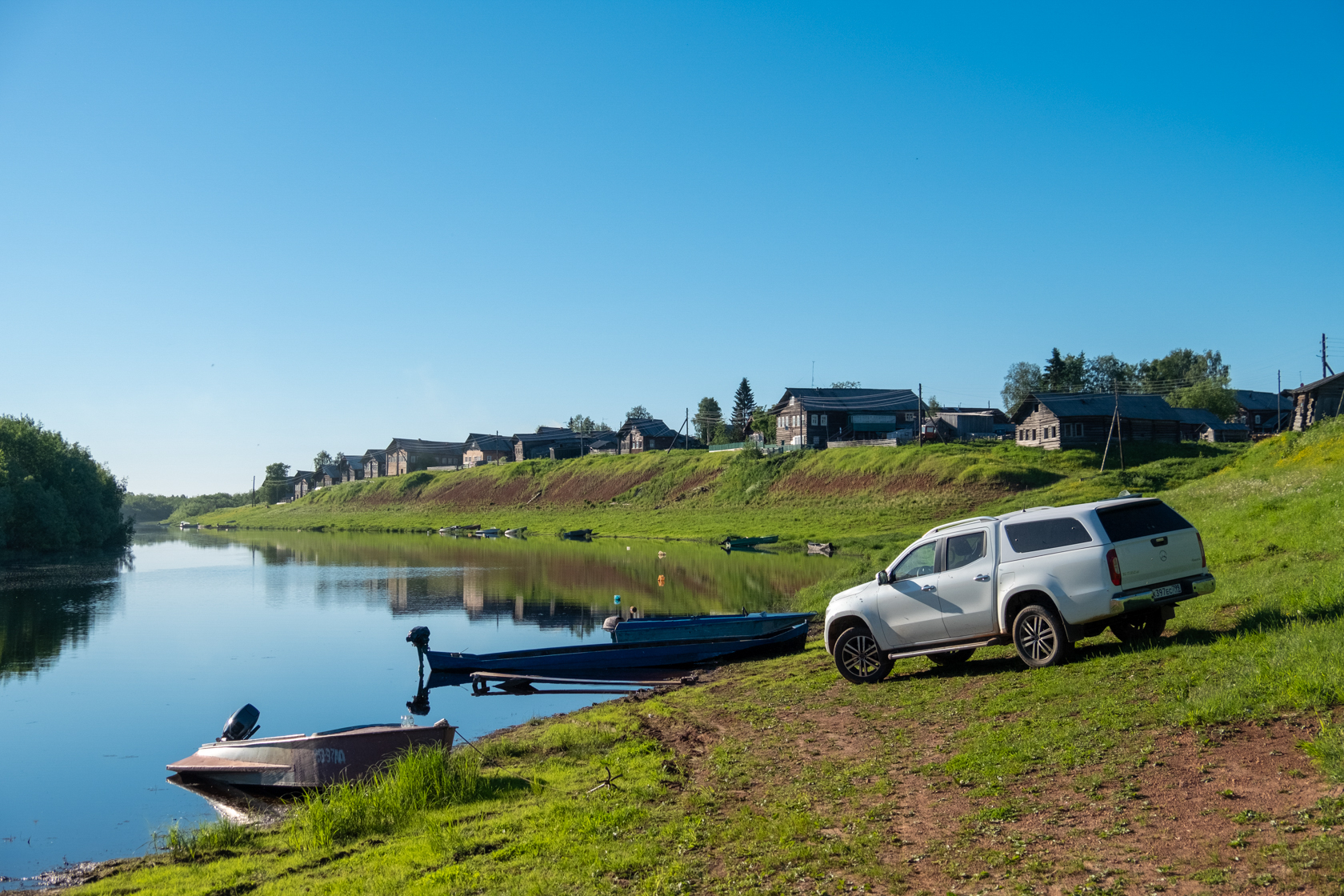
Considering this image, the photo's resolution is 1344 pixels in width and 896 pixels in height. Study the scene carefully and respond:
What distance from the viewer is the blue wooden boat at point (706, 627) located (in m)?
26.0

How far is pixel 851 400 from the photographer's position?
110 meters

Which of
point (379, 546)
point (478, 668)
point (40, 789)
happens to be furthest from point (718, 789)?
point (379, 546)

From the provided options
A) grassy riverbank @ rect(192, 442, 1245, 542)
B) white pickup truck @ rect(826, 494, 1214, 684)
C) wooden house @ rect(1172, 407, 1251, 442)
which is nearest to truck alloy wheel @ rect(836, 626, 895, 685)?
white pickup truck @ rect(826, 494, 1214, 684)

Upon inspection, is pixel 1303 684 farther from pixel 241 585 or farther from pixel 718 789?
pixel 241 585

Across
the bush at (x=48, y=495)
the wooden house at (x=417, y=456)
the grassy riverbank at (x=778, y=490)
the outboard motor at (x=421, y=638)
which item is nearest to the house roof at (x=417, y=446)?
the wooden house at (x=417, y=456)

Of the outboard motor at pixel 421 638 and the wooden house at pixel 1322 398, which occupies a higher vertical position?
the wooden house at pixel 1322 398

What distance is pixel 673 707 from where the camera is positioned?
59.5 ft

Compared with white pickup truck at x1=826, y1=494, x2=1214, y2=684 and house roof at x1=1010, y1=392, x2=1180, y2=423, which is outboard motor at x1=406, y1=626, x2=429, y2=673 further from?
house roof at x1=1010, y1=392, x2=1180, y2=423

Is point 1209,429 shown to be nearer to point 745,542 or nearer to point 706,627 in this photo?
point 745,542

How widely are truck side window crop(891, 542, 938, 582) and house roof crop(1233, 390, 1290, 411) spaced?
4531 inches

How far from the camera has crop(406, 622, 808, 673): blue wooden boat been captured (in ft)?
84.1

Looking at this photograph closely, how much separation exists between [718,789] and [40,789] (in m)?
13.9

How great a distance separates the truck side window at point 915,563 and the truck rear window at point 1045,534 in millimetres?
1574

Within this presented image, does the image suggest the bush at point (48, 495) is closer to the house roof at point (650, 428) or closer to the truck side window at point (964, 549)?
the house roof at point (650, 428)
